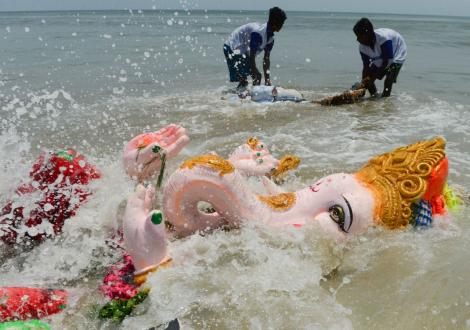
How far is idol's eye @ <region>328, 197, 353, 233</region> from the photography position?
9.42 ft

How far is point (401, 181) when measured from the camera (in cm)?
298

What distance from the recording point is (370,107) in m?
8.49

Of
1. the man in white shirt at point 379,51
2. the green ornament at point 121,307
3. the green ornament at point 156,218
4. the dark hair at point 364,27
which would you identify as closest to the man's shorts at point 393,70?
the man in white shirt at point 379,51

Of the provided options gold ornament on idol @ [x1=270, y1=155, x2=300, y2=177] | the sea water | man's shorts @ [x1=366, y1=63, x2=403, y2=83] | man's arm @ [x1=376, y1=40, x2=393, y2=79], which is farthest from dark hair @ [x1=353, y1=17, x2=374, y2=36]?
gold ornament on idol @ [x1=270, y1=155, x2=300, y2=177]

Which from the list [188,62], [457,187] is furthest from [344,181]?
[188,62]

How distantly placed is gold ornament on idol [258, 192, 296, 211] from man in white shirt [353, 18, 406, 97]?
6127 mm

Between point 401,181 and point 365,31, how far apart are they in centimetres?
595

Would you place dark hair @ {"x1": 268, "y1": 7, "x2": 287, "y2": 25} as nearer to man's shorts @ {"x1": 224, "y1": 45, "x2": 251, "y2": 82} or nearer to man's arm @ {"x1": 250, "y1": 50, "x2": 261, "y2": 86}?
man's arm @ {"x1": 250, "y1": 50, "x2": 261, "y2": 86}

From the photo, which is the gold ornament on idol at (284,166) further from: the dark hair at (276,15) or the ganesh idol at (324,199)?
the dark hair at (276,15)

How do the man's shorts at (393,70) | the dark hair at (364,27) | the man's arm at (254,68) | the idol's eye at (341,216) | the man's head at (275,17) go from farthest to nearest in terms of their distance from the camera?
the man's arm at (254,68) → the man's shorts at (393,70) → the man's head at (275,17) → the dark hair at (364,27) → the idol's eye at (341,216)

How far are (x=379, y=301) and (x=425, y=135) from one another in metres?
4.54

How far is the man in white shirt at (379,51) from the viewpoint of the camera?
8391 millimetres

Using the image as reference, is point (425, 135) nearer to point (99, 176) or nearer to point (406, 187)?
point (406, 187)

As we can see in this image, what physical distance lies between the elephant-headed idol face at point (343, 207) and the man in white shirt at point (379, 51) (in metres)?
6.04
